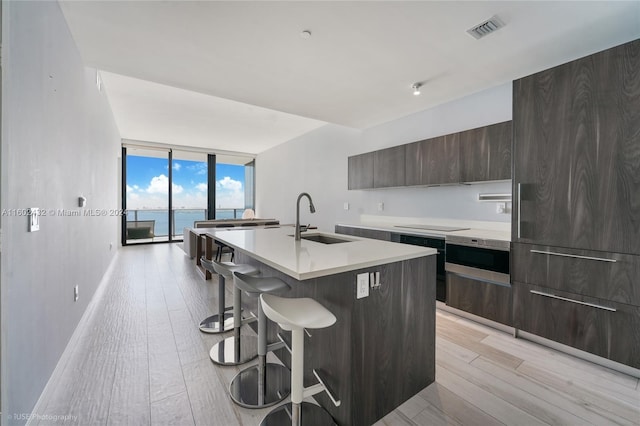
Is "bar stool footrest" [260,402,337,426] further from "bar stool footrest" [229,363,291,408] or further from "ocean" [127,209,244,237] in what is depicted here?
"ocean" [127,209,244,237]

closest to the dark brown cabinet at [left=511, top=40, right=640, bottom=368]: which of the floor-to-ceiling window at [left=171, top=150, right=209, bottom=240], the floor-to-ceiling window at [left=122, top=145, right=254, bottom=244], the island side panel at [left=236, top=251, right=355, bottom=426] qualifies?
the island side panel at [left=236, top=251, right=355, bottom=426]

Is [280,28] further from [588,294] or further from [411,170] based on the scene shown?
[588,294]

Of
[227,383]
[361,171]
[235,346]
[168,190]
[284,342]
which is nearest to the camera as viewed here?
[227,383]

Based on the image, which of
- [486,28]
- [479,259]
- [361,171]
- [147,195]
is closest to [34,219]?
[486,28]

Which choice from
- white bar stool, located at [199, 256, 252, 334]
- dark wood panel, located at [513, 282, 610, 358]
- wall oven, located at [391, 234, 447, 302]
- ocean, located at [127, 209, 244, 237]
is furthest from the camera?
ocean, located at [127, 209, 244, 237]

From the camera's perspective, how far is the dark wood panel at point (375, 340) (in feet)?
4.56

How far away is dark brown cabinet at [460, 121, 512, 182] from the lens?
261 cm

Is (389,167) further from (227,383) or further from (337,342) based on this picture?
(227,383)

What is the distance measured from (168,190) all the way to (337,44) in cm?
704

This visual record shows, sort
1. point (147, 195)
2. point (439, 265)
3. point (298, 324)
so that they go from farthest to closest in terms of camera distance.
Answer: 1. point (147, 195)
2. point (439, 265)
3. point (298, 324)

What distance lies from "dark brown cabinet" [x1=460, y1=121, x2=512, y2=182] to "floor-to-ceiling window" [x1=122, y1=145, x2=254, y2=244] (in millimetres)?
6644

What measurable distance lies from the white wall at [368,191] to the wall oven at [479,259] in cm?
66

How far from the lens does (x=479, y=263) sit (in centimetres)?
259

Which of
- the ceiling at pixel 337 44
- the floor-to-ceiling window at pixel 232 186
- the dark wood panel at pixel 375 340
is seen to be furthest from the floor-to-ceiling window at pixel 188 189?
the dark wood panel at pixel 375 340
